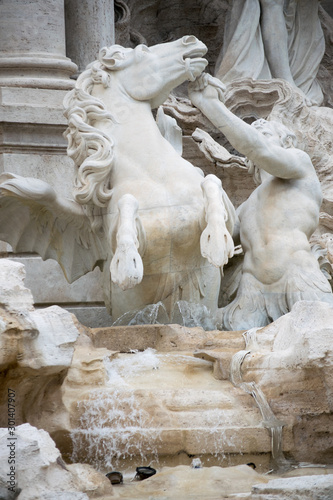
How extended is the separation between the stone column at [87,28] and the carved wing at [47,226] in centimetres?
223

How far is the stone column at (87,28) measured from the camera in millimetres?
9469

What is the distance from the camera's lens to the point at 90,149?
713 centimetres

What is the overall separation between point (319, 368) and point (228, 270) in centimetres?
263

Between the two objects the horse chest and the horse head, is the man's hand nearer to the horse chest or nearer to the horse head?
the horse head

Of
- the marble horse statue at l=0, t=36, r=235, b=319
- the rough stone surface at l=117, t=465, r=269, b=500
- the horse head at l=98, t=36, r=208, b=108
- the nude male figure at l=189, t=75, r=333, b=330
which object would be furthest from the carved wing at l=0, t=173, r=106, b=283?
the rough stone surface at l=117, t=465, r=269, b=500

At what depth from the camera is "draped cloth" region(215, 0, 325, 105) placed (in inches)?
408

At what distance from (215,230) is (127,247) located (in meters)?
0.50

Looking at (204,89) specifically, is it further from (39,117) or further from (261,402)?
(261,402)

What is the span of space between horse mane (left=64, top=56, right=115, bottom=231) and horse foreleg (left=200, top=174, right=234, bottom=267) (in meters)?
0.60

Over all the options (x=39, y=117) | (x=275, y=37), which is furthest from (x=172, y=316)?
(x=275, y=37)

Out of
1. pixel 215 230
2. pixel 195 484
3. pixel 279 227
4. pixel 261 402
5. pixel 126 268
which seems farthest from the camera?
pixel 279 227

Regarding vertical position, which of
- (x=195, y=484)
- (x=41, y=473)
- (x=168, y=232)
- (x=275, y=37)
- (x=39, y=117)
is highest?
(x=275, y=37)

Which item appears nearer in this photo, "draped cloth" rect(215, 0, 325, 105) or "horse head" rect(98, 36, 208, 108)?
"horse head" rect(98, 36, 208, 108)

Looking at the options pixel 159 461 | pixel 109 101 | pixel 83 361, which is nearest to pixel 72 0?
pixel 109 101
